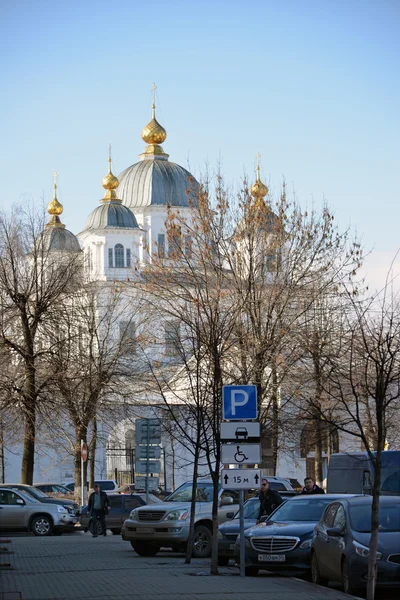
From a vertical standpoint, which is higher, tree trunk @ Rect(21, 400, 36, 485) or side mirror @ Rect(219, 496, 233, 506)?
tree trunk @ Rect(21, 400, 36, 485)

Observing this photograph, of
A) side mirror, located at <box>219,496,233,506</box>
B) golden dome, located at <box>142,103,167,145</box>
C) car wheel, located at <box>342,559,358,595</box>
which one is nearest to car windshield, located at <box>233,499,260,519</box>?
side mirror, located at <box>219,496,233,506</box>

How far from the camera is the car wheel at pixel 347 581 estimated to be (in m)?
15.2

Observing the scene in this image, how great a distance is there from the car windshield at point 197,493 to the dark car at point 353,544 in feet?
25.7

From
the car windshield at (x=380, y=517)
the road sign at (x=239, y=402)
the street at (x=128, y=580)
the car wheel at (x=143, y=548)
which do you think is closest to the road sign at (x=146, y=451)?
the street at (x=128, y=580)

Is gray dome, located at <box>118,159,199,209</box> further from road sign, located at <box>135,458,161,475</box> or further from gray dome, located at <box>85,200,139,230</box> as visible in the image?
road sign, located at <box>135,458,161,475</box>

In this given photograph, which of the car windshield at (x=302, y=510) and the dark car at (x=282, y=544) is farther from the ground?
the car windshield at (x=302, y=510)

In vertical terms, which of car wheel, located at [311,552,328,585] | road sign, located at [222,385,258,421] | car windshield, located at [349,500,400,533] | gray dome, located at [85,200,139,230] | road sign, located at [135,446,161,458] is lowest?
car wheel, located at [311,552,328,585]

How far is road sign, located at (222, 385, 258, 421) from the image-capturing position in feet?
57.6

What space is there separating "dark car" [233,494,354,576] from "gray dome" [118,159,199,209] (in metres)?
70.4

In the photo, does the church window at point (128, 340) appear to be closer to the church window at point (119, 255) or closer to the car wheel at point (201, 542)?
the car wheel at point (201, 542)

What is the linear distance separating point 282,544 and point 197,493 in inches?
260

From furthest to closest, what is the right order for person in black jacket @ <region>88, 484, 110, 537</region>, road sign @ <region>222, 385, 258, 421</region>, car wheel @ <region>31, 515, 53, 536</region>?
car wheel @ <region>31, 515, 53, 536</region>, person in black jacket @ <region>88, 484, 110, 537</region>, road sign @ <region>222, 385, 258, 421</region>

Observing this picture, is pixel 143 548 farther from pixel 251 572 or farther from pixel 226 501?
pixel 251 572

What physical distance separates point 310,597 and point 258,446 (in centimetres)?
311
